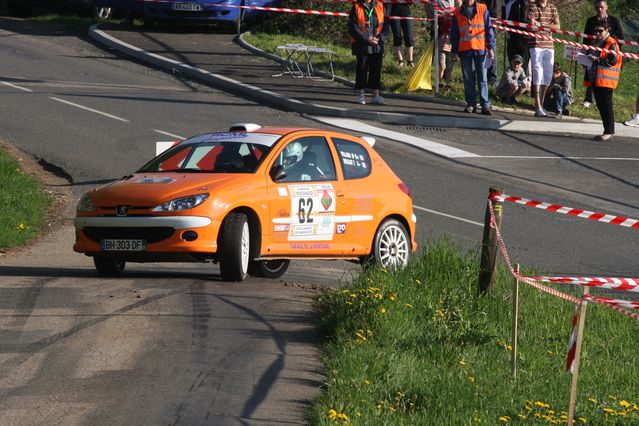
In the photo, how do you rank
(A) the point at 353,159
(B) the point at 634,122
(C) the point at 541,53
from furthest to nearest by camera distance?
(B) the point at 634,122 → (C) the point at 541,53 → (A) the point at 353,159

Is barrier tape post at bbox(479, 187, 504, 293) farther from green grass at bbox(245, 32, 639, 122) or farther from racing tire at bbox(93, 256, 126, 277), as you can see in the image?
green grass at bbox(245, 32, 639, 122)

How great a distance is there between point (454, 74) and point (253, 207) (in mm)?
16211

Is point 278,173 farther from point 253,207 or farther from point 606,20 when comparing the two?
point 606,20

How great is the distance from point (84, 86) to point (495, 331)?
54.0 ft

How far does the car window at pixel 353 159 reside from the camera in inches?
536

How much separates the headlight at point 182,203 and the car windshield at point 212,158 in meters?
0.77

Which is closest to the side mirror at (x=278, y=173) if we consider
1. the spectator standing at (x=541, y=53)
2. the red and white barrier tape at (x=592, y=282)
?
the red and white barrier tape at (x=592, y=282)

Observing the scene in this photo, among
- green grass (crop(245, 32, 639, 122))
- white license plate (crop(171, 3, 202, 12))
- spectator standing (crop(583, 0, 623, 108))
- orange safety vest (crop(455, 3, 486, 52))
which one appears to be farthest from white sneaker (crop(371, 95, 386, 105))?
white license plate (crop(171, 3, 202, 12))

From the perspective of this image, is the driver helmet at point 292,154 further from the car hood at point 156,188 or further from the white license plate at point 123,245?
the white license plate at point 123,245

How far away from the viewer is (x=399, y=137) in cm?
2250

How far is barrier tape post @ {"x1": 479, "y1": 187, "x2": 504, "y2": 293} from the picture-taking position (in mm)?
11008

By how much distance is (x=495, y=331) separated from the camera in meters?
10.6

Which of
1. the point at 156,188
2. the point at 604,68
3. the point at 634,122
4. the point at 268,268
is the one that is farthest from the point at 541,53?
the point at 156,188

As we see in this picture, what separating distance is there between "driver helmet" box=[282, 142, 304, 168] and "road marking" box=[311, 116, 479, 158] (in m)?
8.25
